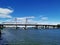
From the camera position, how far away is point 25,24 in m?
185

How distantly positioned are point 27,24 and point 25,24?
2.18 meters

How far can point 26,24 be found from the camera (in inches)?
7269

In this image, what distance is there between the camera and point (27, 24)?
185m

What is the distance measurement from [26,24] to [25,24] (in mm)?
1202

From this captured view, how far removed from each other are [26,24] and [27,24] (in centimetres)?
131
